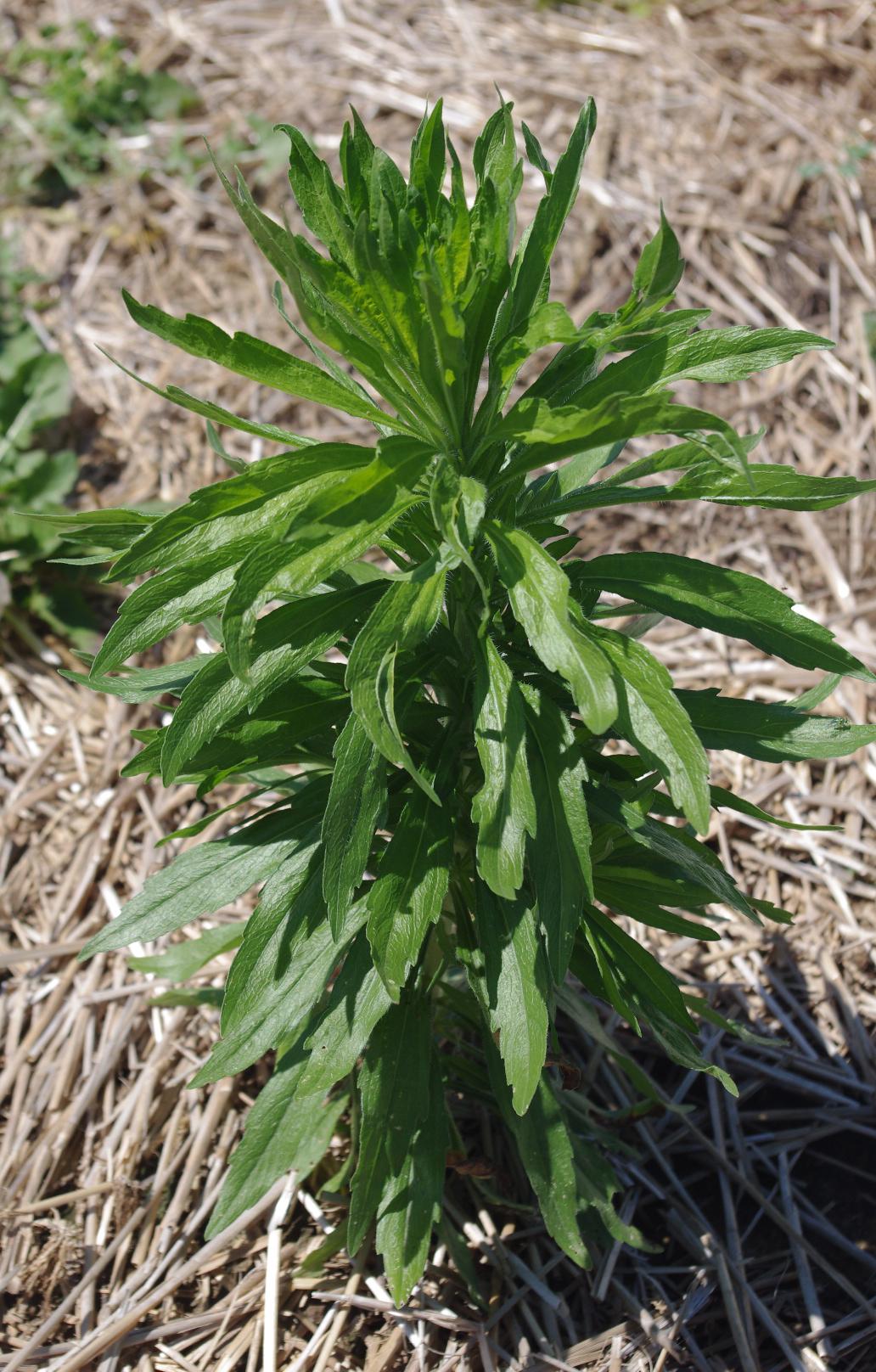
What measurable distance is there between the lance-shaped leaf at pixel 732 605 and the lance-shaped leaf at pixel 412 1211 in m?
0.91

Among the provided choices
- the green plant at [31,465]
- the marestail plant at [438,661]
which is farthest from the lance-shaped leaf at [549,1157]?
the green plant at [31,465]

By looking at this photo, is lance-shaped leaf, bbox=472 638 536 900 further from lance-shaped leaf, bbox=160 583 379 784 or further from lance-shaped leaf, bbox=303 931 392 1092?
lance-shaped leaf, bbox=303 931 392 1092

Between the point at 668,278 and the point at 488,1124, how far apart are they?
1.77 metres

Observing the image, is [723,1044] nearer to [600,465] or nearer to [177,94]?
[600,465]

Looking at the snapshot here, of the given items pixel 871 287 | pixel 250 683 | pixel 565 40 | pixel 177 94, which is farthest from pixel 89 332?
pixel 250 683

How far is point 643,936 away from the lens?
2855 mm

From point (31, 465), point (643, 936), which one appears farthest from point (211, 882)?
point (31, 465)

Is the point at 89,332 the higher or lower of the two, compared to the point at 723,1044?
higher

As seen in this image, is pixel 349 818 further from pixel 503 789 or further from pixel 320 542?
pixel 320 542

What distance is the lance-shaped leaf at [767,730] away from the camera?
1782 mm

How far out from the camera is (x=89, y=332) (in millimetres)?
4086

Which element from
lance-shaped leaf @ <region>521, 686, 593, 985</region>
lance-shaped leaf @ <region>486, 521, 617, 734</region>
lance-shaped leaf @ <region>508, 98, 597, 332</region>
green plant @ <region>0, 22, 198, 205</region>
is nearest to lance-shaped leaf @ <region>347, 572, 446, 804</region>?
lance-shaped leaf @ <region>486, 521, 617, 734</region>

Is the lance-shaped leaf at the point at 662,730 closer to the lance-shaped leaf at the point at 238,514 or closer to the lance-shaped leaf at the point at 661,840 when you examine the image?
the lance-shaped leaf at the point at 661,840

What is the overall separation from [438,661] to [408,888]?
368 millimetres
